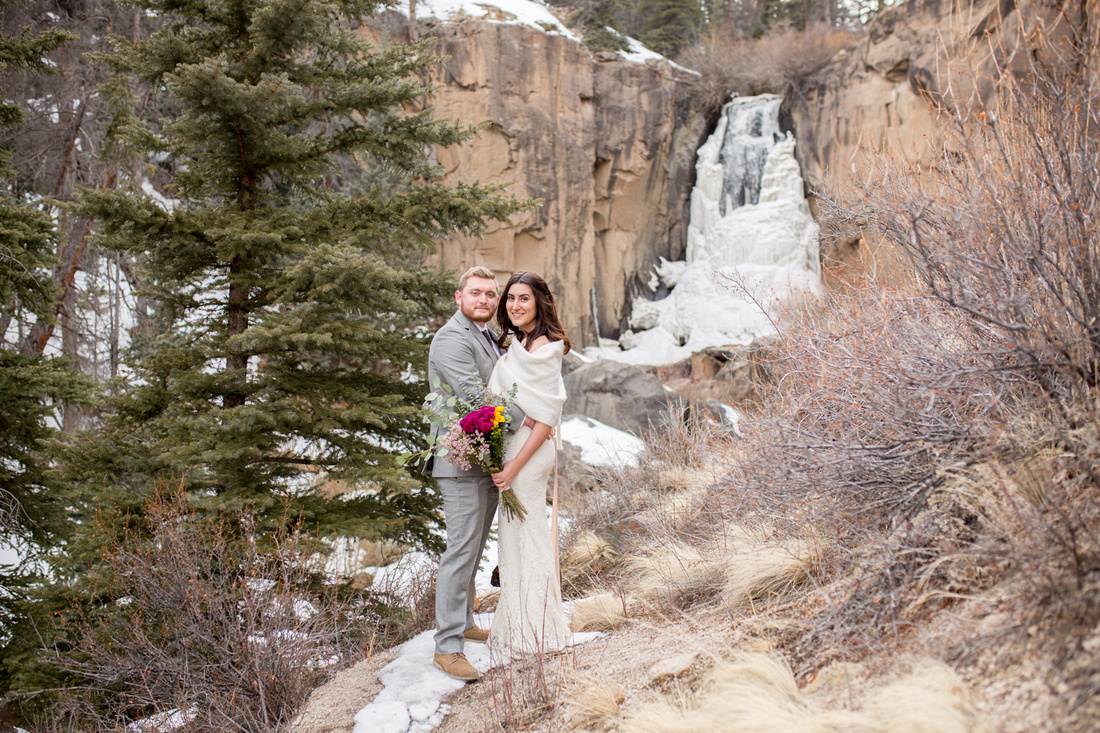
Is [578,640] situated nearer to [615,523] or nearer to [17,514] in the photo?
[615,523]

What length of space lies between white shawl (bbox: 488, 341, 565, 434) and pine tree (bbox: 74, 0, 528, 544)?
1.57 metres

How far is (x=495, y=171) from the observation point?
63.7 ft

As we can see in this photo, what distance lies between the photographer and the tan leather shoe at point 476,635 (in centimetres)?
377

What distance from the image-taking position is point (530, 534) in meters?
3.41

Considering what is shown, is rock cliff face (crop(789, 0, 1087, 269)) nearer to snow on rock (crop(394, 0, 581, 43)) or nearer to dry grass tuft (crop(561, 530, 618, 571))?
snow on rock (crop(394, 0, 581, 43))

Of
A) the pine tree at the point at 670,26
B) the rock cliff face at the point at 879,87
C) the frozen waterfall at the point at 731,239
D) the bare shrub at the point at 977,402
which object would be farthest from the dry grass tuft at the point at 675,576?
the pine tree at the point at 670,26

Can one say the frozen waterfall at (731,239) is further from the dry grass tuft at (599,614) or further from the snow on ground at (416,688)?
the snow on ground at (416,688)

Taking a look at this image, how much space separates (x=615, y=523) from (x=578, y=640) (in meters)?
2.44

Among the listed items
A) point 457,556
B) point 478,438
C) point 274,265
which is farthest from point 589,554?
point 274,265

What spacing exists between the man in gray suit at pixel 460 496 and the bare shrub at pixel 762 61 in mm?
21584

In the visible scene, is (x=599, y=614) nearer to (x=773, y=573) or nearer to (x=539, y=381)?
(x=773, y=573)

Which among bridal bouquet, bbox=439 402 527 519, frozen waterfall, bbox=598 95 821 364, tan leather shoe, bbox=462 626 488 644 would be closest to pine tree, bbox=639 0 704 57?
frozen waterfall, bbox=598 95 821 364

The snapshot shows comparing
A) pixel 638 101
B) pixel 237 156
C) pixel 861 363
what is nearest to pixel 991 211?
pixel 861 363

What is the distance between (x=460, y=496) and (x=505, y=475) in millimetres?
307
